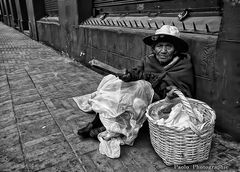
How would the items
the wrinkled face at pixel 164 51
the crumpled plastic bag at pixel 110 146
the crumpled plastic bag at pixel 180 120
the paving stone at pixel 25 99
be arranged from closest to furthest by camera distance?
the crumpled plastic bag at pixel 180 120, the crumpled plastic bag at pixel 110 146, the wrinkled face at pixel 164 51, the paving stone at pixel 25 99

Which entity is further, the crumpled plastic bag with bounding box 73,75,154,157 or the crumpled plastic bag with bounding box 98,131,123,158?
the crumpled plastic bag with bounding box 73,75,154,157

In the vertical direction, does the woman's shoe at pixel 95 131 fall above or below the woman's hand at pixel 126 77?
below

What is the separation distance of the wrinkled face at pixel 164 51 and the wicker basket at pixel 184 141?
0.61 m

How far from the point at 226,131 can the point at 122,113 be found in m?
1.14

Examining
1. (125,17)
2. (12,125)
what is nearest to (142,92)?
(12,125)

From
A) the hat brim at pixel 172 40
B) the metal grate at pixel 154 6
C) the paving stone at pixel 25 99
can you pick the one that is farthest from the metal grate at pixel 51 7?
the hat brim at pixel 172 40

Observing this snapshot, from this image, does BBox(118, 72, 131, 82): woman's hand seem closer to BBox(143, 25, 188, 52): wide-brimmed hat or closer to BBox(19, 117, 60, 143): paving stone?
BBox(143, 25, 188, 52): wide-brimmed hat

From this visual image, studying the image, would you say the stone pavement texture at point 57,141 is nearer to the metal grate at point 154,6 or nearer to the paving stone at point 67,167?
the paving stone at point 67,167

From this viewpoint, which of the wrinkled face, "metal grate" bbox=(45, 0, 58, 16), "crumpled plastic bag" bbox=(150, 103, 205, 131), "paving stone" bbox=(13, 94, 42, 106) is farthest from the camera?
"metal grate" bbox=(45, 0, 58, 16)

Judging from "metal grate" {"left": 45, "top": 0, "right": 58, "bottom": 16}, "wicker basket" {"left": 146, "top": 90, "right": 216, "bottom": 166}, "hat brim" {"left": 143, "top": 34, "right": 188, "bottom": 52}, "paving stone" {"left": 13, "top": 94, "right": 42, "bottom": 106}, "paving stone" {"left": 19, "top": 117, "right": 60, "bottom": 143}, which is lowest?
"paving stone" {"left": 13, "top": 94, "right": 42, "bottom": 106}

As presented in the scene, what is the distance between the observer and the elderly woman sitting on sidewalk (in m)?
2.23

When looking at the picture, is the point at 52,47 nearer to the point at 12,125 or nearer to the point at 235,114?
the point at 12,125

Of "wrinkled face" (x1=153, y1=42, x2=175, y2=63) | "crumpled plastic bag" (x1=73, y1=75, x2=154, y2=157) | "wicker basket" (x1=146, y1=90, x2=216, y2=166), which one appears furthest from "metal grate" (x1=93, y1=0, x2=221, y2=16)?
"wicker basket" (x1=146, y1=90, x2=216, y2=166)

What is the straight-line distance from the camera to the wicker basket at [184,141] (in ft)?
5.51
